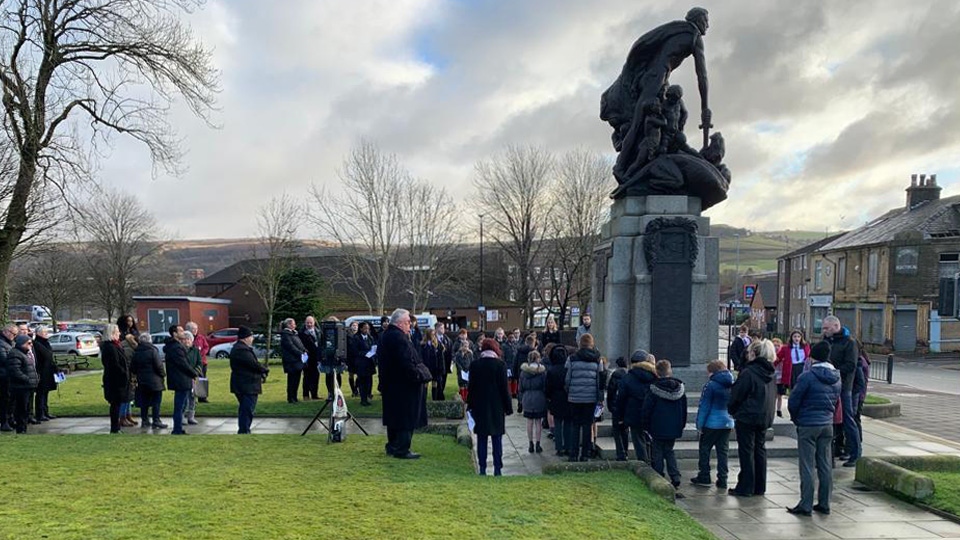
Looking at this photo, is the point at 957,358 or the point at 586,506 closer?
the point at 586,506

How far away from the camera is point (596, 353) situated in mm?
8906

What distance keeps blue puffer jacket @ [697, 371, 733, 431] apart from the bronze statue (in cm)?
455

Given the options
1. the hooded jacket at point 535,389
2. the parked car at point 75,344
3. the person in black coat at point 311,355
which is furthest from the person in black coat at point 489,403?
the parked car at point 75,344

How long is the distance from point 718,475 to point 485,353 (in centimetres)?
325

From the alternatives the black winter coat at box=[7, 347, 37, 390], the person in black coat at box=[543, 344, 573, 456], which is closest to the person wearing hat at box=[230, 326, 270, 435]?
the black winter coat at box=[7, 347, 37, 390]

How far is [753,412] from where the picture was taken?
297 inches

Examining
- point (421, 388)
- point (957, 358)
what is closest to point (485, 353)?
point (421, 388)

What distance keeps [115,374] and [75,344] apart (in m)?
26.9

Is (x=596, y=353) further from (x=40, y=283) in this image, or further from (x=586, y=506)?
(x=40, y=283)

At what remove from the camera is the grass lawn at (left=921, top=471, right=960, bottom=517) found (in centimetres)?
694

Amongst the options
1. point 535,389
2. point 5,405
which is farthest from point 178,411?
point 535,389

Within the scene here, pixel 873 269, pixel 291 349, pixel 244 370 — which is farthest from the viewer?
pixel 873 269

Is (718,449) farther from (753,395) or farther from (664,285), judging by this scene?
(664,285)

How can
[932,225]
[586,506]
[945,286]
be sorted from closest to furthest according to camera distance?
[586,506] < [945,286] < [932,225]
